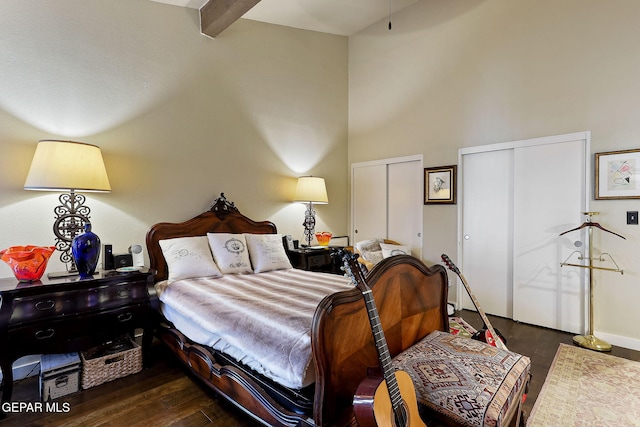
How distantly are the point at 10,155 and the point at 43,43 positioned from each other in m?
0.94

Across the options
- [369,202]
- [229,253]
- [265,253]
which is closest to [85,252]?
[229,253]

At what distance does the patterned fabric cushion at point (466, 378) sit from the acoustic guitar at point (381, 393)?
0.41 feet

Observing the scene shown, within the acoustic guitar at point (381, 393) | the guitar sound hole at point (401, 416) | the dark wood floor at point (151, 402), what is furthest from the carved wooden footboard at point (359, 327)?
the dark wood floor at point (151, 402)

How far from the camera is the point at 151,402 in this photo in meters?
2.14

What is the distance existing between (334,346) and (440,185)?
11.1ft

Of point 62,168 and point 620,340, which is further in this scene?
point 620,340

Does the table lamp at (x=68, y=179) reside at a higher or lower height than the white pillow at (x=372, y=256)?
higher

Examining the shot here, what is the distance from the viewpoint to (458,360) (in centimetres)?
168

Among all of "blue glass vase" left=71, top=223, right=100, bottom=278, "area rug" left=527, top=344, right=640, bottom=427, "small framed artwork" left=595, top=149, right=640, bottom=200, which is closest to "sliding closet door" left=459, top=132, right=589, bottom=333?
"small framed artwork" left=595, top=149, right=640, bottom=200

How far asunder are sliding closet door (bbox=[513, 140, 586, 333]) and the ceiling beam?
3270 millimetres

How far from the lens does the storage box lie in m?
2.14

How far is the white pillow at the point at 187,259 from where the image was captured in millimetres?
2883

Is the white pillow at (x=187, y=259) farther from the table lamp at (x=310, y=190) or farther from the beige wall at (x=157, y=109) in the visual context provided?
the table lamp at (x=310, y=190)

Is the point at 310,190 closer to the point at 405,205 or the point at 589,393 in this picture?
the point at 405,205
